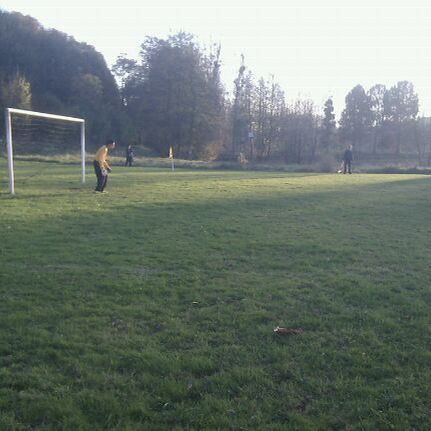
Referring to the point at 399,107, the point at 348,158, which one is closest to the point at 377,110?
the point at 399,107

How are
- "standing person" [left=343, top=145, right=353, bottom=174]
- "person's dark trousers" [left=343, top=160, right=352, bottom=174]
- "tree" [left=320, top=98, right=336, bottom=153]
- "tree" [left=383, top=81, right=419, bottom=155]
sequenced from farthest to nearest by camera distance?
"tree" [left=383, top=81, right=419, bottom=155]
"tree" [left=320, top=98, right=336, bottom=153]
"person's dark trousers" [left=343, top=160, right=352, bottom=174]
"standing person" [left=343, top=145, right=353, bottom=174]

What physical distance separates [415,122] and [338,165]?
3388 centimetres

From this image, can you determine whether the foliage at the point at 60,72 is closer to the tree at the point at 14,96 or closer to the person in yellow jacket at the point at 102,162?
the tree at the point at 14,96

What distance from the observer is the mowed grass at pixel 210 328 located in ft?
11.2

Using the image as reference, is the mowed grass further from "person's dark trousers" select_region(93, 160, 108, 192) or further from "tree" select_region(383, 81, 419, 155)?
"tree" select_region(383, 81, 419, 155)

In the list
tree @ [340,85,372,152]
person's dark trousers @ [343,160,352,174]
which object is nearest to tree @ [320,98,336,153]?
tree @ [340,85,372,152]

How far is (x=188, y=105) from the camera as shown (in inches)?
2327

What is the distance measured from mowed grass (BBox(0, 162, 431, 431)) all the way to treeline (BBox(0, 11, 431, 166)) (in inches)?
1974

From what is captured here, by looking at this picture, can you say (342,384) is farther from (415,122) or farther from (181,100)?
(415,122)

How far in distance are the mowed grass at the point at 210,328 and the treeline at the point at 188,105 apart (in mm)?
50130

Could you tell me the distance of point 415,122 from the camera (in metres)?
68.1

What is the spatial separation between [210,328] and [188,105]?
5638 cm

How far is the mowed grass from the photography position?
3416 mm

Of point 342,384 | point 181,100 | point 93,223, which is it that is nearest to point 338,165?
point 181,100
